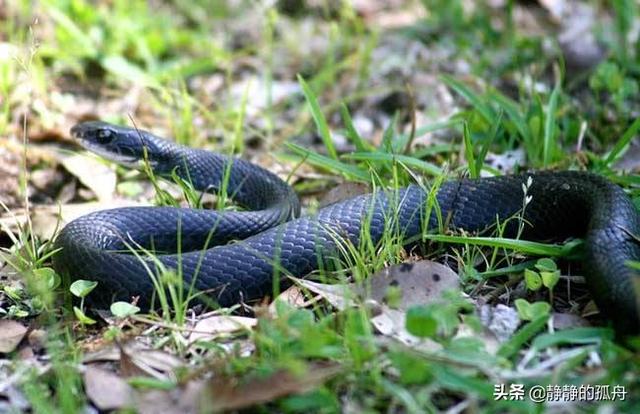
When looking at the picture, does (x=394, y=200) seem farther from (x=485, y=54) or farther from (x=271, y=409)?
(x=485, y=54)

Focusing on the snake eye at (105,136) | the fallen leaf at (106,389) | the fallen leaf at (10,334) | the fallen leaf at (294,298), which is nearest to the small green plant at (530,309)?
the fallen leaf at (294,298)

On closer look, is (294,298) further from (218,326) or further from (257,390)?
(257,390)

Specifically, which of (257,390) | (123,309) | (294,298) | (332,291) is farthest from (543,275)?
(123,309)

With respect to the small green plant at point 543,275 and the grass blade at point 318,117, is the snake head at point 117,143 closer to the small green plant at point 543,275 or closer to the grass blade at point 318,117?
the grass blade at point 318,117

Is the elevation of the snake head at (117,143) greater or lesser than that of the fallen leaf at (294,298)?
greater

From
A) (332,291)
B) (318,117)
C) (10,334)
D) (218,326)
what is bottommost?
(10,334)

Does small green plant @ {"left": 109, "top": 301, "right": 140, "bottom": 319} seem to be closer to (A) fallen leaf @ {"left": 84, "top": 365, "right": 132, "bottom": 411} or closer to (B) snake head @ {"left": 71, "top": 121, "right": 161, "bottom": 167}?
(A) fallen leaf @ {"left": 84, "top": 365, "right": 132, "bottom": 411}

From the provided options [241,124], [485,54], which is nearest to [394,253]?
[241,124]
